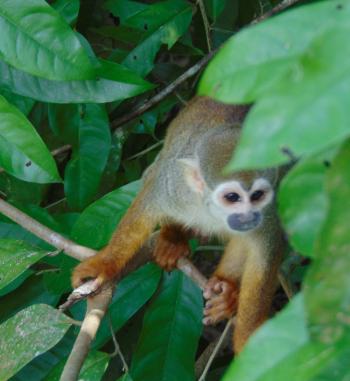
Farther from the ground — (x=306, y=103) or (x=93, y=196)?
(x=306, y=103)

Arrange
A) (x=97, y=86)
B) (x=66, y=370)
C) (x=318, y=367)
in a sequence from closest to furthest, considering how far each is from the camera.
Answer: (x=318, y=367)
(x=66, y=370)
(x=97, y=86)

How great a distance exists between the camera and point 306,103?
0.86 meters

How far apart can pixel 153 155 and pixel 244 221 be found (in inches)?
59.5

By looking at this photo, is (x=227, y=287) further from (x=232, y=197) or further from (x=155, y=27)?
(x=155, y=27)

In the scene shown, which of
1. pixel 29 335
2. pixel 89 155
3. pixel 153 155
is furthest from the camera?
Answer: pixel 153 155

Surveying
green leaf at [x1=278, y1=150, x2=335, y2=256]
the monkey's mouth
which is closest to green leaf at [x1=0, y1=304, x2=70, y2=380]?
the monkey's mouth

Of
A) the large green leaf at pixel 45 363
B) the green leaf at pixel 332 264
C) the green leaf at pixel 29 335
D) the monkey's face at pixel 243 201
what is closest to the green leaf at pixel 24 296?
the large green leaf at pixel 45 363

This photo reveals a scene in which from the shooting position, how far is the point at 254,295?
3066 mm

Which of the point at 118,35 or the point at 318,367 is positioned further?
the point at 118,35

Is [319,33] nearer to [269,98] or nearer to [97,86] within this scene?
[269,98]

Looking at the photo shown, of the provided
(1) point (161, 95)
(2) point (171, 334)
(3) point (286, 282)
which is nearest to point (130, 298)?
(2) point (171, 334)

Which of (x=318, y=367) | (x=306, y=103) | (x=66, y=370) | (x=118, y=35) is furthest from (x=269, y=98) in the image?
(x=118, y=35)

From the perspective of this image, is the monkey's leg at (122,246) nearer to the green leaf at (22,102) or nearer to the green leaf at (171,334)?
the green leaf at (171,334)

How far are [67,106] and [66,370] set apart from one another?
191 cm
